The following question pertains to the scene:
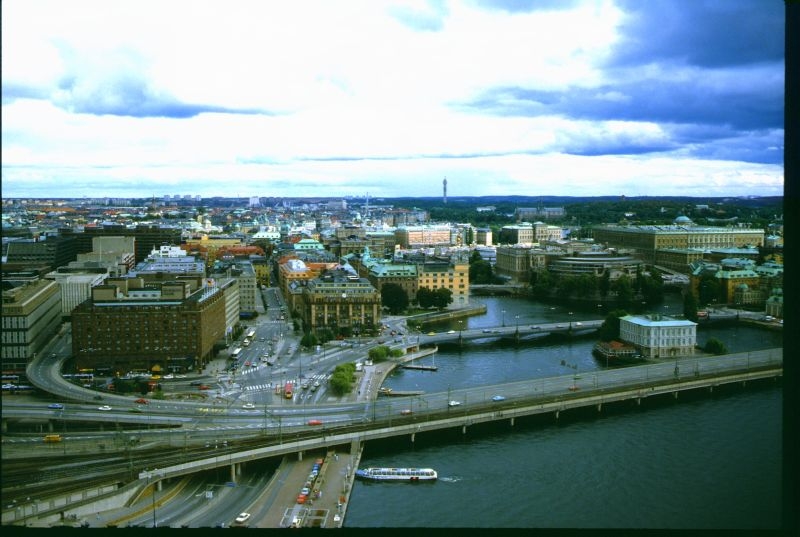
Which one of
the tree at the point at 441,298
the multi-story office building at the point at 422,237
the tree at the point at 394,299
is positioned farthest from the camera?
the multi-story office building at the point at 422,237

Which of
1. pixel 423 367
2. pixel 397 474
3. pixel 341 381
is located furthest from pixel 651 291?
pixel 397 474

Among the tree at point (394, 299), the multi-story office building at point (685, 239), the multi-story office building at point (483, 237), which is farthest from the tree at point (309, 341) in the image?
the multi-story office building at point (483, 237)

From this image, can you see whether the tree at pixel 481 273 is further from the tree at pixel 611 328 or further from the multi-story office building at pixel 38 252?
the multi-story office building at pixel 38 252

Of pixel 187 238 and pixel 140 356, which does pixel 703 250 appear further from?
pixel 140 356

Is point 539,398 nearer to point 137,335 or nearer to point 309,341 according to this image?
→ point 309,341

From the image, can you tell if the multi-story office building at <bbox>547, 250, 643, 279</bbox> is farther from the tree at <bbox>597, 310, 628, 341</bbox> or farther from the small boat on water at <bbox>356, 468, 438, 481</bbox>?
the small boat on water at <bbox>356, 468, 438, 481</bbox>

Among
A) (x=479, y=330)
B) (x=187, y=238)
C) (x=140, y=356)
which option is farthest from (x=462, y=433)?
(x=187, y=238)

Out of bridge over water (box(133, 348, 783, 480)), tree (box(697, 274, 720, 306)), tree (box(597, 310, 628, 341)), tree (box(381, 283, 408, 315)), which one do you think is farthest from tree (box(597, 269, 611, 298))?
bridge over water (box(133, 348, 783, 480))
